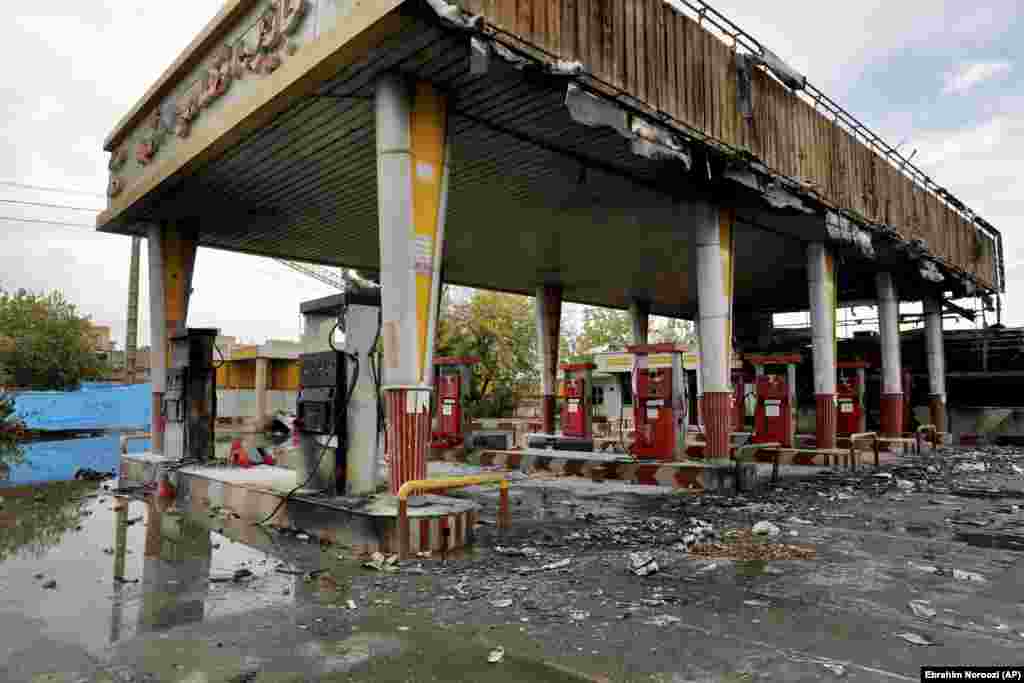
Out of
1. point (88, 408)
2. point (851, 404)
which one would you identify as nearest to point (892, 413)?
point (851, 404)

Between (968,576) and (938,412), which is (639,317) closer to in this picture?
(938,412)

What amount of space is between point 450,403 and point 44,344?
31.6 m

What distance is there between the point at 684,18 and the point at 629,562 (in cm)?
983

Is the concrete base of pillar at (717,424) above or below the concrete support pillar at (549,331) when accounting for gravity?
below

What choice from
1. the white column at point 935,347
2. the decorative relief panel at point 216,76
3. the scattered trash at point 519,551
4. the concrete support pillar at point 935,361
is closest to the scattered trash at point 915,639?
the scattered trash at point 519,551

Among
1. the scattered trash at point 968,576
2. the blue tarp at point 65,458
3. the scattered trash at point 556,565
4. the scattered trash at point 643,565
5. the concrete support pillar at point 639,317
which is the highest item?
the concrete support pillar at point 639,317

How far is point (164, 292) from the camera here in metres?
14.9

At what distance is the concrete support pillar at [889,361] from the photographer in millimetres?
21000

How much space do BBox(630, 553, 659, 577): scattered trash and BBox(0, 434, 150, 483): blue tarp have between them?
1316 cm

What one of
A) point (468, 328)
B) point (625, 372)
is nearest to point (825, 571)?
point (468, 328)

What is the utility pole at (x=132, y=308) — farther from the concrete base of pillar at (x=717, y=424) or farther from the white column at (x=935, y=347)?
the white column at (x=935, y=347)

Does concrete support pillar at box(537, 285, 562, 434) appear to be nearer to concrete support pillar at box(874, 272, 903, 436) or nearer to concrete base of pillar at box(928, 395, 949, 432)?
concrete support pillar at box(874, 272, 903, 436)

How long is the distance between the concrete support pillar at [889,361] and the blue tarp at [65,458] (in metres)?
22.0

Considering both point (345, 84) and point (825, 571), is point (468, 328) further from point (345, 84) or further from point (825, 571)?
point (825, 571)
